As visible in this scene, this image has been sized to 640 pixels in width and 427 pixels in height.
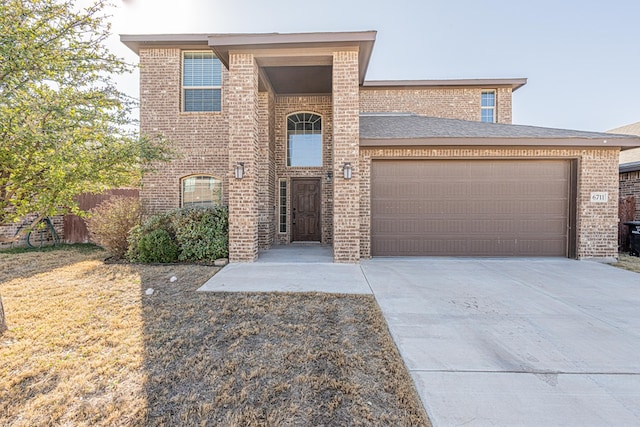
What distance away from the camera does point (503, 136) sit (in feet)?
22.4

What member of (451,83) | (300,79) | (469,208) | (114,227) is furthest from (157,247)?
(451,83)

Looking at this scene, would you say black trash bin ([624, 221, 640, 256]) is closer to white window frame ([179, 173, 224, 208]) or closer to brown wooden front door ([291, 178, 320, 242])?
brown wooden front door ([291, 178, 320, 242])

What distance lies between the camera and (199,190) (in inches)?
337

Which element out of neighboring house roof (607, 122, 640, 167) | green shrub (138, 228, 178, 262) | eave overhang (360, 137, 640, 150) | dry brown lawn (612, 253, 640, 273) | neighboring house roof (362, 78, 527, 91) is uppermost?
neighboring house roof (362, 78, 527, 91)

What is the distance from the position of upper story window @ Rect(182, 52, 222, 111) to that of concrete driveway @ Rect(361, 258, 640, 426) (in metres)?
6.81

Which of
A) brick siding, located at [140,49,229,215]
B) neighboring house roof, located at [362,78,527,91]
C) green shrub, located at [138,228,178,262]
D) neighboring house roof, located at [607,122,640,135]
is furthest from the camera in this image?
neighboring house roof, located at [607,122,640,135]

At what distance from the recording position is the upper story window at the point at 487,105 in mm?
12031

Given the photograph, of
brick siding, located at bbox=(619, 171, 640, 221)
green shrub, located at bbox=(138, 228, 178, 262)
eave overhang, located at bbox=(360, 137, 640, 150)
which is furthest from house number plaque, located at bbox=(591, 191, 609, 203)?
green shrub, located at bbox=(138, 228, 178, 262)

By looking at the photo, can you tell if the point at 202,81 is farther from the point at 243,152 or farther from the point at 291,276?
the point at 291,276

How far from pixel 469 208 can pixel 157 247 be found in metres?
7.42

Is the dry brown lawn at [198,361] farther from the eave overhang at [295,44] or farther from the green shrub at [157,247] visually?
the eave overhang at [295,44]

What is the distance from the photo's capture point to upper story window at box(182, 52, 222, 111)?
8484mm

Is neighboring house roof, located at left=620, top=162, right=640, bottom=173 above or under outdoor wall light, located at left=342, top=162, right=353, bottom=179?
above

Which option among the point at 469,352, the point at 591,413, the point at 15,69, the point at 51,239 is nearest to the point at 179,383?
the point at 469,352
